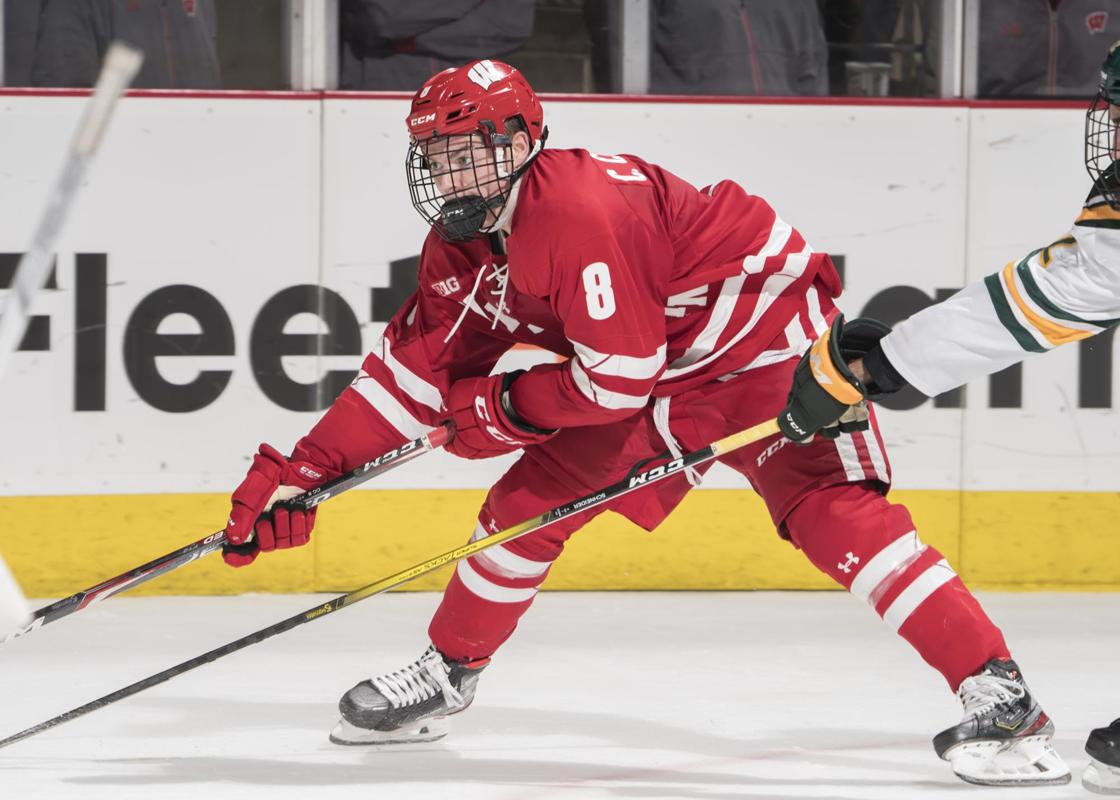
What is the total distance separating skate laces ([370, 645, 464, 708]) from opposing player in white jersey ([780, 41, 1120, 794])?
784 millimetres

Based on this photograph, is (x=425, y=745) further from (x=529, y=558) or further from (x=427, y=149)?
(x=427, y=149)

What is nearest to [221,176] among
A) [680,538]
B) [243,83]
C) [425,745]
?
[243,83]

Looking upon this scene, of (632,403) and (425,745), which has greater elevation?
(632,403)

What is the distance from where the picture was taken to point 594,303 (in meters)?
2.35

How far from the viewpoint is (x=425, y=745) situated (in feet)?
8.90

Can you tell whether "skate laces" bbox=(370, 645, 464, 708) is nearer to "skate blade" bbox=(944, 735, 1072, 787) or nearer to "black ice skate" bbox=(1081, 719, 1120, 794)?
"skate blade" bbox=(944, 735, 1072, 787)

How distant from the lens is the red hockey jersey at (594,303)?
2.37 meters

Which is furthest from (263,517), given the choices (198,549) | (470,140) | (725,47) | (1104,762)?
(725,47)

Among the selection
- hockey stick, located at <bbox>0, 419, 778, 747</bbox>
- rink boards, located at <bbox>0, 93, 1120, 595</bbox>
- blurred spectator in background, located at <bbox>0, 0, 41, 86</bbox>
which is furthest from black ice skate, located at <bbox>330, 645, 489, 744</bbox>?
blurred spectator in background, located at <bbox>0, 0, 41, 86</bbox>

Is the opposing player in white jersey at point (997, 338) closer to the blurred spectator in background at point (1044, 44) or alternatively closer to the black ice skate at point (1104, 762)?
the black ice skate at point (1104, 762)

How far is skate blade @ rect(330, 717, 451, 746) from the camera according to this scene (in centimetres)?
270

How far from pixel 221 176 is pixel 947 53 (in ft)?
5.91

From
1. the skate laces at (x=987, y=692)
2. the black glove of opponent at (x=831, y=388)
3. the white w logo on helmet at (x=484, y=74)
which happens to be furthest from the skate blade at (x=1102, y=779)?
the white w logo on helmet at (x=484, y=74)

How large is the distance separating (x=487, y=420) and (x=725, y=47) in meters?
1.83
